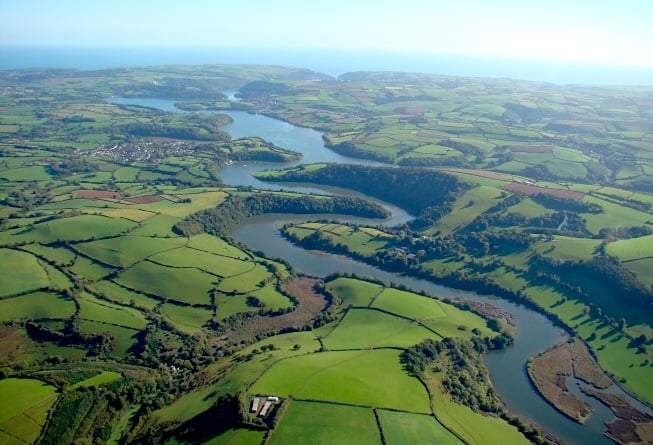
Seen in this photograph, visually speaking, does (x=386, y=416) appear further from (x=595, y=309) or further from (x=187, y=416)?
(x=595, y=309)

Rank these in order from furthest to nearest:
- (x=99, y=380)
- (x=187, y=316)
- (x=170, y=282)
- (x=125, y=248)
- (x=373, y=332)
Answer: (x=125, y=248) < (x=170, y=282) < (x=187, y=316) < (x=373, y=332) < (x=99, y=380)

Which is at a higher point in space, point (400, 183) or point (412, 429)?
point (400, 183)

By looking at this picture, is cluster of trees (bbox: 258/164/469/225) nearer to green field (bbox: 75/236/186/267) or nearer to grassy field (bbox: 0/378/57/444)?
green field (bbox: 75/236/186/267)

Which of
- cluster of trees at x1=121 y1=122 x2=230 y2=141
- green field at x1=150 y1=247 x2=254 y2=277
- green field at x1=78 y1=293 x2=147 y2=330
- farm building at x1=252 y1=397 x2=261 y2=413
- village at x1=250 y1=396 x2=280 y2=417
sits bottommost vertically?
→ green field at x1=78 y1=293 x2=147 y2=330

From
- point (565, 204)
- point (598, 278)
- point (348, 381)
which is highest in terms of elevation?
point (565, 204)

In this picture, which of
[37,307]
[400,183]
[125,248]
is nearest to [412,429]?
[37,307]

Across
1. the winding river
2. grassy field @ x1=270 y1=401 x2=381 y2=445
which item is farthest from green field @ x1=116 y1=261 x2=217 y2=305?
grassy field @ x1=270 y1=401 x2=381 y2=445

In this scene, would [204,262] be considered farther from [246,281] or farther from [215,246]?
[246,281]
